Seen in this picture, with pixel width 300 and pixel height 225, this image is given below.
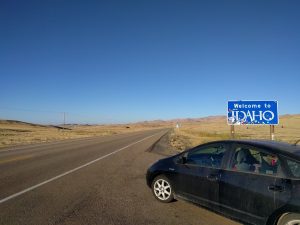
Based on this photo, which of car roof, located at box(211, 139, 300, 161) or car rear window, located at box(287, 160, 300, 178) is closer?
car rear window, located at box(287, 160, 300, 178)

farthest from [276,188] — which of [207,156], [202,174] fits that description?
[207,156]

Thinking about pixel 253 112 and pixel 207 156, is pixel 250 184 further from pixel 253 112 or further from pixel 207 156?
pixel 253 112

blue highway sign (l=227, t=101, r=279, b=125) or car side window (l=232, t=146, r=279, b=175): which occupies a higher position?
blue highway sign (l=227, t=101, r=279, b=125)

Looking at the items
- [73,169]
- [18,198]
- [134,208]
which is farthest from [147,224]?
[73,169]

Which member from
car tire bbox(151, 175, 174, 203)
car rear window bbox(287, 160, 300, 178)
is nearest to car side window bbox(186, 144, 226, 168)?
car tire bbox(151, 175, 174, 203)

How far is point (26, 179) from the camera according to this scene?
10.4 m

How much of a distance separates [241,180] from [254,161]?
0.42 metres

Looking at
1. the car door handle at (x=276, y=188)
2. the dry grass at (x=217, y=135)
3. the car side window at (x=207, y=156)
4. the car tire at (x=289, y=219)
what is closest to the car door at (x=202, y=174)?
the car side window at (x=207, y=156)

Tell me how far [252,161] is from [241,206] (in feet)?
2.62

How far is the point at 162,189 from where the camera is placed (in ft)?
25.2

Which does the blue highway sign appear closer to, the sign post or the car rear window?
the sign post

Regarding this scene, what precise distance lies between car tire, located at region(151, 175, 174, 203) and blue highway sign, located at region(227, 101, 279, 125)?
12499 millimetres

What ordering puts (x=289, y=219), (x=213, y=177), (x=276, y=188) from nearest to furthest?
(x=289, y=219) → (x=276, y=188) → (x=213, y=177)

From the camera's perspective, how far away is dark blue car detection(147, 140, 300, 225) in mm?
5039
